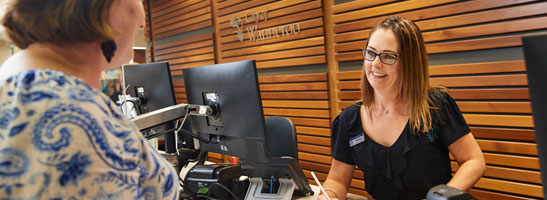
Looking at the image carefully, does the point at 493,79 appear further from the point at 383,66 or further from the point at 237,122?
the point at 237,122

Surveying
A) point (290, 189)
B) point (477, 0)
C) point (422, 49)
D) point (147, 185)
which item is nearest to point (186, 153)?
point (290, 189)

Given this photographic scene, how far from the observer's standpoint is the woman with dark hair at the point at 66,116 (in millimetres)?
653

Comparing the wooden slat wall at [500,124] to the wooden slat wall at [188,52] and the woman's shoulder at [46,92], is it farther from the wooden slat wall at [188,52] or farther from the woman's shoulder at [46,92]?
the wooden slat wall at [188,52]

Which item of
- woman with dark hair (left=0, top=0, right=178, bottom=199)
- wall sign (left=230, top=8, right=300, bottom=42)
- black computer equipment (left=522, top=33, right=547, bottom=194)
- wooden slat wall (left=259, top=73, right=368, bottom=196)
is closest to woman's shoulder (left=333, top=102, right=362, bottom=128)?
black computer equipment (left=522, top=33, right=547, bottom=194)

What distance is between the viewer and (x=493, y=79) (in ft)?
9.82

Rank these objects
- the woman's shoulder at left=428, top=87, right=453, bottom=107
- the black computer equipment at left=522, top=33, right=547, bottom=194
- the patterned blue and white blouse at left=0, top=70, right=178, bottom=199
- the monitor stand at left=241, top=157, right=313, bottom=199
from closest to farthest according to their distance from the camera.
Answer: the patterned blue and white blouse at left=0, top=70, right=178, bottom=199 → the black computer equipment at left=522, top=33, right=547, bottom=194 → the monitor stand at left=241, top=157, right=313, bottom=199 → the woman's shoulder at left=428, top=87, right=453, bottom=107

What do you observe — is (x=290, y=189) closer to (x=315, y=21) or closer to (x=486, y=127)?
(x=486, y=127)

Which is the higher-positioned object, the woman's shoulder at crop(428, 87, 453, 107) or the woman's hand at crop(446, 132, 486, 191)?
the woman's shoulder at crop(428, 87, 453, 107)

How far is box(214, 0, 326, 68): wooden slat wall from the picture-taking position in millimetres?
4188

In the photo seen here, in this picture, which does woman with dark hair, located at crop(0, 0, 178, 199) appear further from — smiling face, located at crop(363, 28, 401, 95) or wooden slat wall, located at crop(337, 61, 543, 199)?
wooden slat wall, located at crop(337, 61, 543, 199)

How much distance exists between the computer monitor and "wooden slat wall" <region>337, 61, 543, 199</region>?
2.29 m

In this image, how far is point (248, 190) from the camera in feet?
6.61

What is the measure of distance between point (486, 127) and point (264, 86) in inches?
104

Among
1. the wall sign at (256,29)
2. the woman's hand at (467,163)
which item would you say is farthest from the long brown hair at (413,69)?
the wall sign at (256,29)
